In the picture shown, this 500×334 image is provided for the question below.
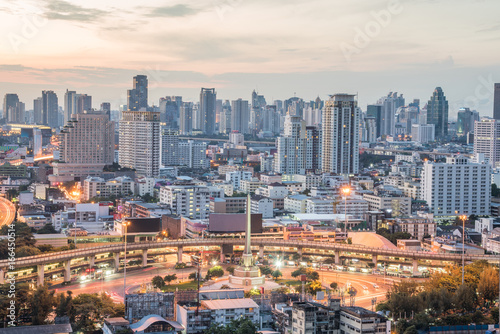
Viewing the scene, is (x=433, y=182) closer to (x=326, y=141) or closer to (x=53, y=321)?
(x=326, y=141)

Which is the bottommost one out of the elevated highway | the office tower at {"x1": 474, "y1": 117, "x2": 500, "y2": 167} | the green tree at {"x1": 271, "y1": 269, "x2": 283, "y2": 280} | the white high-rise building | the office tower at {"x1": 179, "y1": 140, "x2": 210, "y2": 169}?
the green tree at {"x1": 271, "y1": 269, "x2": 283, "y2": 280}

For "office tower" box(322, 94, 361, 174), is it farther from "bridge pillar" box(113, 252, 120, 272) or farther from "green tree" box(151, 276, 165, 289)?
"green tree" box(151, 276, 165, 289)

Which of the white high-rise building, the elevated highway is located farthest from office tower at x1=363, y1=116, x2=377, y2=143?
the elevated highway

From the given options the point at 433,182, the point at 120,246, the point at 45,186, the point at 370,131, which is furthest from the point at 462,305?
the point at 370,131

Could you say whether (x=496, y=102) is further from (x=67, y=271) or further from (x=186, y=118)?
(x=67, y=271)

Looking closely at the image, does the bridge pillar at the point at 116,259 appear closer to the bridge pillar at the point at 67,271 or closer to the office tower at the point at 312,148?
the bridge pillar at the point at 67,271
